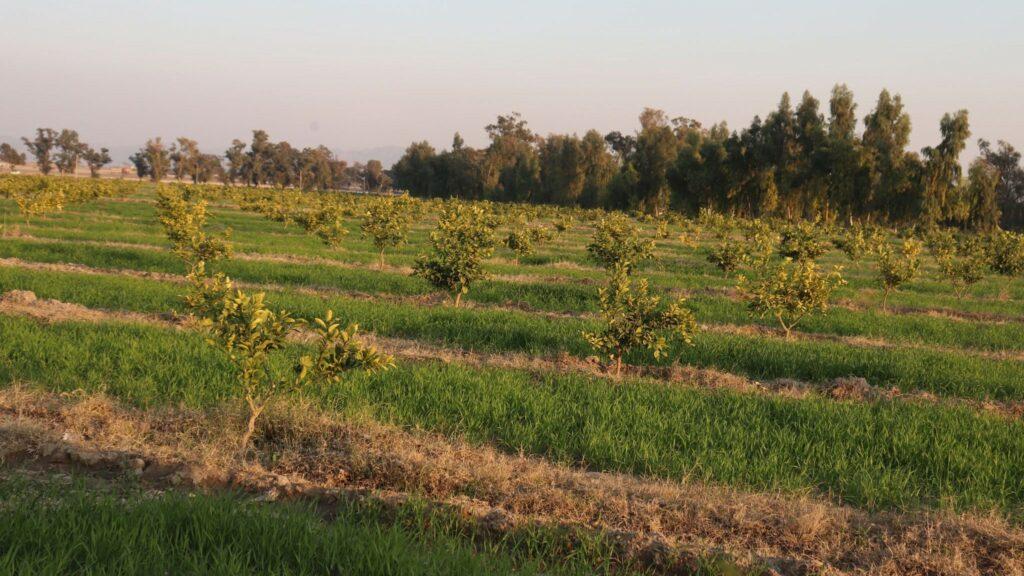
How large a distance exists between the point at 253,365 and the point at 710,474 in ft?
16.4

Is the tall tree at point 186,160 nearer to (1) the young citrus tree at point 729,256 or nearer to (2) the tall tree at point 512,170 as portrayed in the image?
(2) the tall tree at point 512,170

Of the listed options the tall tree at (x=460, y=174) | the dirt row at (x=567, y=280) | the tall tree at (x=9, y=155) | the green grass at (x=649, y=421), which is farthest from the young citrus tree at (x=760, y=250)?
the tall tree at (x=9, y=155)

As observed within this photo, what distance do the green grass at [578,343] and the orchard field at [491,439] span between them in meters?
0.08

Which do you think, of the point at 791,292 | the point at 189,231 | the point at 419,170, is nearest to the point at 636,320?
the point at 791,292

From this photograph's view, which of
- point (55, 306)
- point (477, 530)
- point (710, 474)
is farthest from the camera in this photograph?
point (55, 306)

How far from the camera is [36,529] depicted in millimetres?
4418

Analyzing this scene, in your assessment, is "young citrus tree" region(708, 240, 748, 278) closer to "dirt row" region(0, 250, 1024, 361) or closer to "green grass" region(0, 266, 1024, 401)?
"dirt row" region(0, 250, 1024, 361)

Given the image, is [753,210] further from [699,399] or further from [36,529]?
[36,529]

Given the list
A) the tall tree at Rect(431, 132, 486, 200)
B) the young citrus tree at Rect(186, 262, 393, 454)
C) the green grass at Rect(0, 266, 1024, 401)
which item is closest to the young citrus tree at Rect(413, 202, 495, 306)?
the green grass at Rect(0, 266, 1024, 401)

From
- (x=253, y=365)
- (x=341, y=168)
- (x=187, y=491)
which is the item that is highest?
(x=341, y=168)

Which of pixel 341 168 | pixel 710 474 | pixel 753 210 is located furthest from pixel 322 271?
pixel 341 168

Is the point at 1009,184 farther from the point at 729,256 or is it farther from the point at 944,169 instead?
the point at 729,256

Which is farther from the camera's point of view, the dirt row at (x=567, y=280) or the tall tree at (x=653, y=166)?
the tall tree at (x=653, y=166)

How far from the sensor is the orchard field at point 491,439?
16.1 feet
